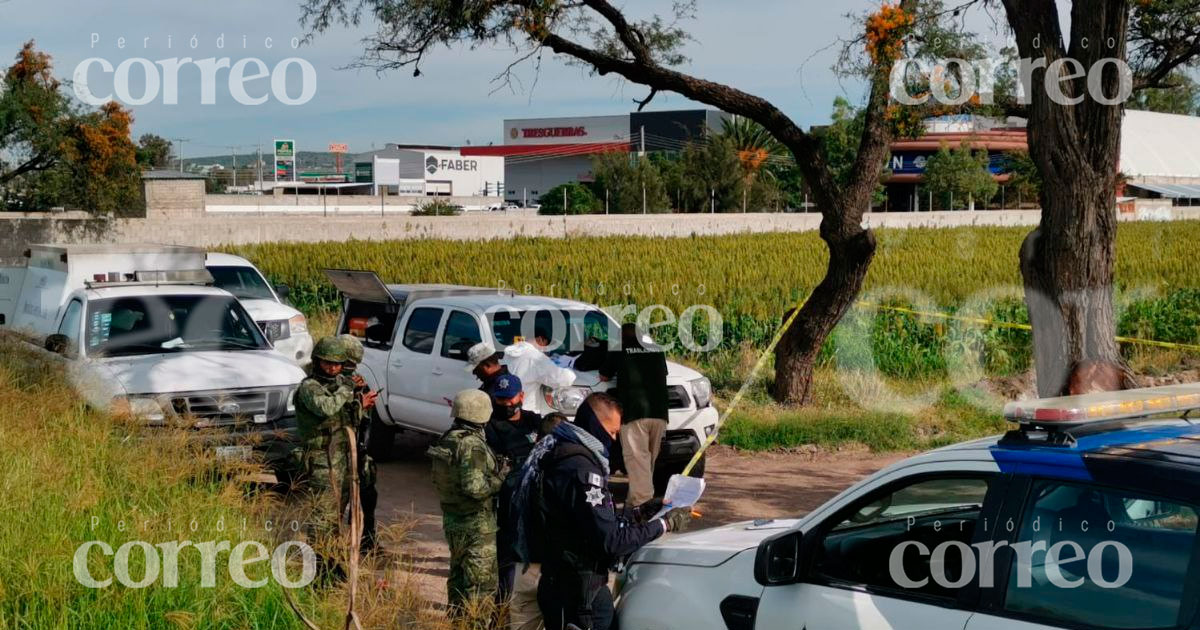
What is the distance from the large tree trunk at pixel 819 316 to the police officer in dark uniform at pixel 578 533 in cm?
1006

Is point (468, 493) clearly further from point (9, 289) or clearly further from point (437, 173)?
point (437, 173)

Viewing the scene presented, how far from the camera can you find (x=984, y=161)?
63.1 m

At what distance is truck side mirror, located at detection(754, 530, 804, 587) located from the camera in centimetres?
462

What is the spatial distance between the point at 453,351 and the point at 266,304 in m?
6.63

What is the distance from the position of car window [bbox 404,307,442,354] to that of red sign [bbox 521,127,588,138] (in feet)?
316

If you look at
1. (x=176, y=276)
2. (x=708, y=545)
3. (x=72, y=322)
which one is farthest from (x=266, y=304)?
(x=708, y=545)

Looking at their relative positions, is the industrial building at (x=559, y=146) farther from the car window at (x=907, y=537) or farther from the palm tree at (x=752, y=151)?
the car window at (x=907, y=537)

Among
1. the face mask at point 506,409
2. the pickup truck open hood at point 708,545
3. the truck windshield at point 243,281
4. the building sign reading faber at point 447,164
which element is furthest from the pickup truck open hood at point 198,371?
→ the building sign reading faber at point 447,164

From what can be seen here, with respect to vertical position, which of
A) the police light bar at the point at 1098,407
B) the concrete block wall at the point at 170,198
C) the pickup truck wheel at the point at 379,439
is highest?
the concrete block wall at the point at 170,198

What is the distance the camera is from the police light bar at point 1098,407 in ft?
13.4

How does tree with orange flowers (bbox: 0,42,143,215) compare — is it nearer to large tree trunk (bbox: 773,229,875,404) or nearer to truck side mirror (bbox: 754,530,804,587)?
large tree trunk (bbox: 773,229,875,404)

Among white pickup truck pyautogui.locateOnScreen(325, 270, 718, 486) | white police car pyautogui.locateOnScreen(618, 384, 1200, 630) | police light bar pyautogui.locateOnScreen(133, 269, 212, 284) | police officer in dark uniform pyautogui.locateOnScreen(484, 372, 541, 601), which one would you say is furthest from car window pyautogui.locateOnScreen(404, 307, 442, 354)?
white police car pyautogui.locateOnScreen(618, 384, 1200, 630)

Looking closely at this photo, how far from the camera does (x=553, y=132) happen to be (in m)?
110

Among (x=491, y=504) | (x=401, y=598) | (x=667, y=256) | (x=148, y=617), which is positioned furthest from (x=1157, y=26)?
(x=667, y=256)
